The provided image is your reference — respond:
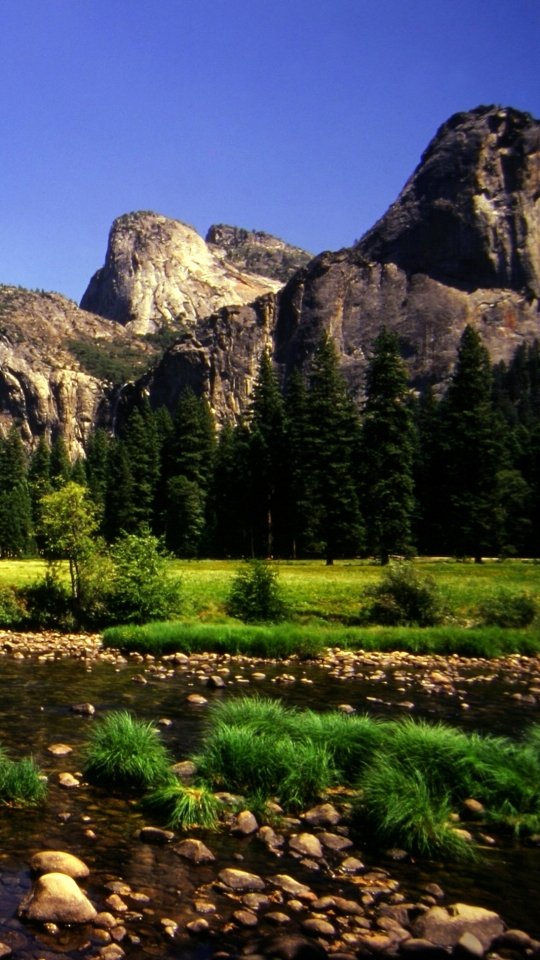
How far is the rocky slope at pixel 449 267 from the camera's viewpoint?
17525cm

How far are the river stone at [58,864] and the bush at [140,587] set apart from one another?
24137mm

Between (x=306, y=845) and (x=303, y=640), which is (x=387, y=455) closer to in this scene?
(x=303, y=640)

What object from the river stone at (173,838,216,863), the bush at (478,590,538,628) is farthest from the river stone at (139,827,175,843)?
the bush at (478,590,538,628)

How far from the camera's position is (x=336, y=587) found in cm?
3997

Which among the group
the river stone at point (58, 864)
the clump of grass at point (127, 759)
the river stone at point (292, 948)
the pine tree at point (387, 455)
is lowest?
the river stone at point (292, 948)

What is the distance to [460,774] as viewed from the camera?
12719 mm

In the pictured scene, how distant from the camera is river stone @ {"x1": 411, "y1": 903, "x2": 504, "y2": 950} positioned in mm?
8688

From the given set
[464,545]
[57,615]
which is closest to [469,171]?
[464,545]

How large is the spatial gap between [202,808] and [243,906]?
261cm

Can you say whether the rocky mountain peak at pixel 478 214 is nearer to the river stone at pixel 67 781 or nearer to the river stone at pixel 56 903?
the river stone at pixel 67 781

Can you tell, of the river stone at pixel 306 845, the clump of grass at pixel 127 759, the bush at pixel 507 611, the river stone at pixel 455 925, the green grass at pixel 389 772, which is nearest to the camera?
the river stone at pixel 455 925

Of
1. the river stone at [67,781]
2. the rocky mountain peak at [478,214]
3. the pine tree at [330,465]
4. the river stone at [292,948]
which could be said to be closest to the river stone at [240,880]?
the river stone at [292,948]

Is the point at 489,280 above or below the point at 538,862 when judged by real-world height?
above

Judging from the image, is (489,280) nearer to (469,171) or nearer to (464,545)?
(469,171)
